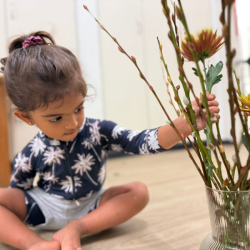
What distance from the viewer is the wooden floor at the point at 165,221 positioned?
711 millimetres

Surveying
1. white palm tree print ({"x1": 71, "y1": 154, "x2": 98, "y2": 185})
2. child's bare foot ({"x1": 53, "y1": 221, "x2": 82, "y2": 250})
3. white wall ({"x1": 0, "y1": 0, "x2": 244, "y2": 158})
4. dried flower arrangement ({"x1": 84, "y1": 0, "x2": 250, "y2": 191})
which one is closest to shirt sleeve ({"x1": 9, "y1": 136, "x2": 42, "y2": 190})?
white palm tree print ({"x1": 71, "y1": 154, "x2": 98, "y2": 185})

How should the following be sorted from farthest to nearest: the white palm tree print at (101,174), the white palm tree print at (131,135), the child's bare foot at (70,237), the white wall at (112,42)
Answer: the white wall at (112,42) < the white palm tree print at (101,174) < the white palm tree print at (131,135) < the child's bare foot at (70,237)

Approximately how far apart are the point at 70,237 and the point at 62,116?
27cm

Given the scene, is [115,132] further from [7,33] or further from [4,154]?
[7,33]

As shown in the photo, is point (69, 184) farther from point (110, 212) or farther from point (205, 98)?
point (205, 98)

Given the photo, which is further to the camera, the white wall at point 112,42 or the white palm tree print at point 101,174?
the white wall at point 112,42

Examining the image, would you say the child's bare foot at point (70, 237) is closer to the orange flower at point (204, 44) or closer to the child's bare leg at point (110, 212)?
the child's bare leg at point (110, 212)

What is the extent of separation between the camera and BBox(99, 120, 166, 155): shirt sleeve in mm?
682

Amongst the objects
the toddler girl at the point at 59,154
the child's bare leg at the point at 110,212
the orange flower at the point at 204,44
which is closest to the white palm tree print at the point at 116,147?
the toddler girl at the point at 59,154

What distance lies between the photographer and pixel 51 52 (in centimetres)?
72

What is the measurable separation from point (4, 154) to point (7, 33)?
86cm

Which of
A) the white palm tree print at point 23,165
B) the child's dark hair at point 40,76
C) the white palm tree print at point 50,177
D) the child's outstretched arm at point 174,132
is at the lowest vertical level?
the white palm tree print at point 50,177

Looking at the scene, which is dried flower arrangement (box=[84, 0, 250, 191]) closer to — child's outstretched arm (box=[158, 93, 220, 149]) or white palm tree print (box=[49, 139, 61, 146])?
child's outstretched arm (box=[158, 93, 220, 149])

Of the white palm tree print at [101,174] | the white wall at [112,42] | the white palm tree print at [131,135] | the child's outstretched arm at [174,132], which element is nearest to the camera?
the child's outstretched arm at [174,132]
